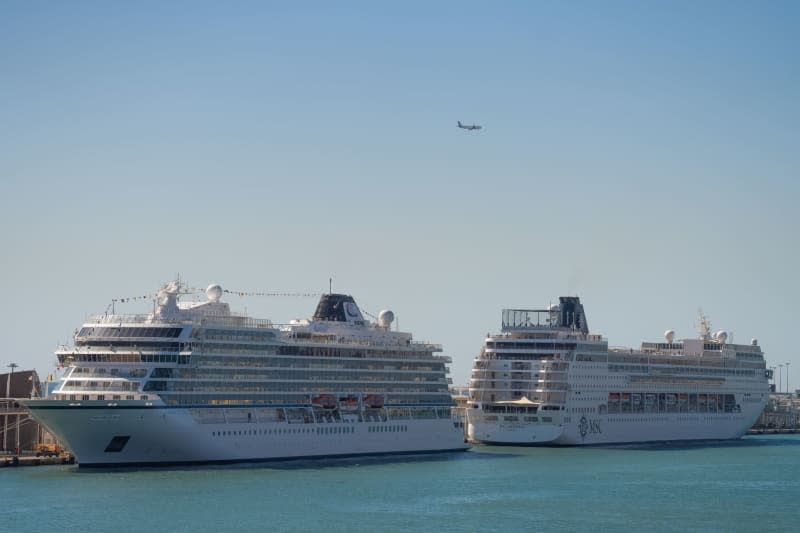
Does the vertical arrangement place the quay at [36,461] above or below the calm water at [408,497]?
above

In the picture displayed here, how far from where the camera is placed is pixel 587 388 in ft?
382

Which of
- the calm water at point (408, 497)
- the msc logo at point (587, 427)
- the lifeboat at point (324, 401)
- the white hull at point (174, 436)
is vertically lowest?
the calm water at point (408, 497)

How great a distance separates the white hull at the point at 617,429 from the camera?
11262cm

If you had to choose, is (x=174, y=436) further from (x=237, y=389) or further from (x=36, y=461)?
(x=36, y=461)

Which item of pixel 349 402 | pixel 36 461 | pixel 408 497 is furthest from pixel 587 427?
pixel 36 461

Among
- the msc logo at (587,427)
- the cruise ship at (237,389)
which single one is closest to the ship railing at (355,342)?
the cruise ship at (237,389)

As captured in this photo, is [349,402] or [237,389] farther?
[349,402]

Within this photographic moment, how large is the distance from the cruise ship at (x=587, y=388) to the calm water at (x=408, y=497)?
47.1 ft

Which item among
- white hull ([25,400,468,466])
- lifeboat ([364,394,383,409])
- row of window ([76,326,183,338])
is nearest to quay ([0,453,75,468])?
white hull ([25,400,468,466])

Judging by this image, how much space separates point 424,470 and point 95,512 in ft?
91.3

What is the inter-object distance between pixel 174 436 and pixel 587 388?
44409 mm

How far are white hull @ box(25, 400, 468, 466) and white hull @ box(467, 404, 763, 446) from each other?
70.6ft

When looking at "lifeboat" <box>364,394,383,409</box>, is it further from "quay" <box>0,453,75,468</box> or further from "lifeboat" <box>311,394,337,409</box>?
"quay" <box>0,453,75,468</box>

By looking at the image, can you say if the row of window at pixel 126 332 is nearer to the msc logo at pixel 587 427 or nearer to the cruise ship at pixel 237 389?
the cruise ship at pixel 237 389
